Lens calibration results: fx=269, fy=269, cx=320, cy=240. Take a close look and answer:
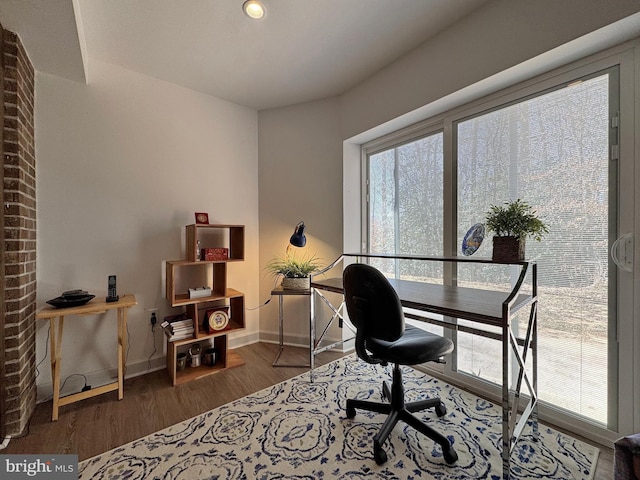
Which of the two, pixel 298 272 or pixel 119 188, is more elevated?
pixel 119 188

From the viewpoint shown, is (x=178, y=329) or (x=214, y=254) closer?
(x=178, y=329)

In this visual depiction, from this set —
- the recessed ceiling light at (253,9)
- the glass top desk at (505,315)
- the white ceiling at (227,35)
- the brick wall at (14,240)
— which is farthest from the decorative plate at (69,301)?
the recessed ceiling light at (253,9)

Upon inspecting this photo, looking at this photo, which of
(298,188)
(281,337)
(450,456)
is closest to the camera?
(450,456)

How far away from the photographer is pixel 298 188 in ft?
10.1

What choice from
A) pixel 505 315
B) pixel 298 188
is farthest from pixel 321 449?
pixel 298 188

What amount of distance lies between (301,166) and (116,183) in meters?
1.76

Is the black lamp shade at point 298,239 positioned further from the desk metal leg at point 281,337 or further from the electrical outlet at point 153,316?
the electrical outlet at point 153,316

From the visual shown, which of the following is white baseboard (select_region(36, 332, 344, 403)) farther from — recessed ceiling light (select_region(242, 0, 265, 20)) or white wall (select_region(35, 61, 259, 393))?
recessed ceiling light (select_region(242, 0, 265, 20))

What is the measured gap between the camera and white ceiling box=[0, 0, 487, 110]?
170 centimetres

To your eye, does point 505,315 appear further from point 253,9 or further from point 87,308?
point 87,308

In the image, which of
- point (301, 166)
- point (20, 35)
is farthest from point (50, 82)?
point (301, 166)

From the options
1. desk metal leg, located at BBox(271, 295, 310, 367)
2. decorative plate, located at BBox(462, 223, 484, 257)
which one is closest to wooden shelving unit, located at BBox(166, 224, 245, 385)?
desk metal leg, located at BBox(271, 295, 310, 367)

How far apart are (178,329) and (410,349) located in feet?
6.23

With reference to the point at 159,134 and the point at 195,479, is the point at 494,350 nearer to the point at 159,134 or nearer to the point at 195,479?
the point at 195,479
